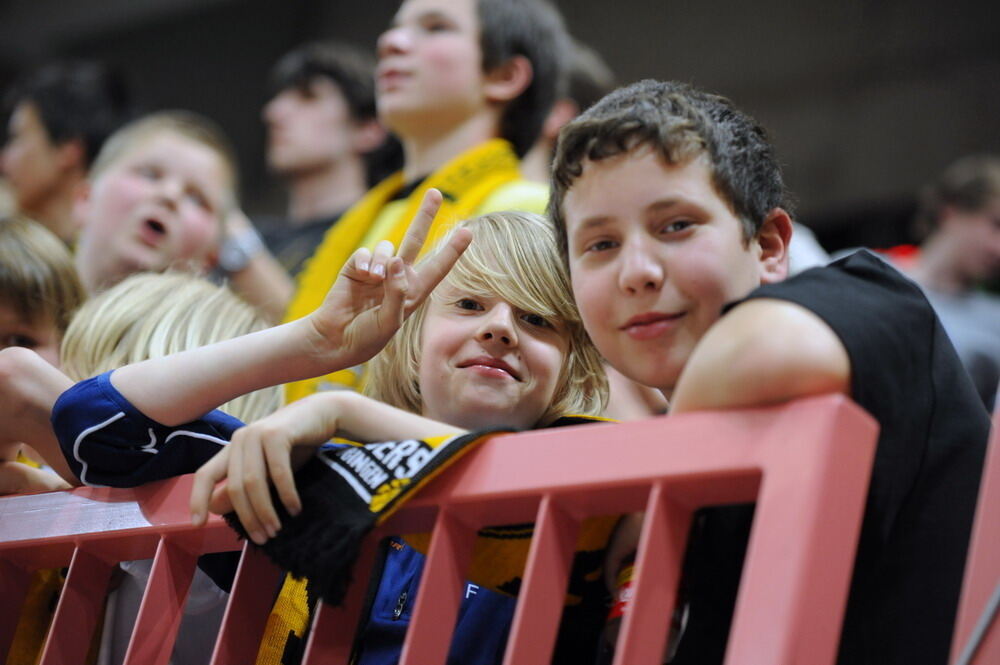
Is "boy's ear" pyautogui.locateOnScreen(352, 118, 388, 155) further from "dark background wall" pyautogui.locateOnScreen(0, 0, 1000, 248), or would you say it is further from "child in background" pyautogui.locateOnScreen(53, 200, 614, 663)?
"child in background" pyautogui.locateOnScreen(53, 200, 614, 663)

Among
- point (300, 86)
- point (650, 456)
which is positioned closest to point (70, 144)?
point (300, 86)

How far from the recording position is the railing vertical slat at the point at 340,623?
0.98 m

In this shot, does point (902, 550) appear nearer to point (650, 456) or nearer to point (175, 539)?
point (650, 456)

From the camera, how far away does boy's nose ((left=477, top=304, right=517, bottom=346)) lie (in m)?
1.31

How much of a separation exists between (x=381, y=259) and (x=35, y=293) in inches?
31.4

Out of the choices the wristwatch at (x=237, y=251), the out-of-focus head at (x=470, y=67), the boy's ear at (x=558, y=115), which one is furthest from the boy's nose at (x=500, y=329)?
the wristwatch at (x=237, y=251)

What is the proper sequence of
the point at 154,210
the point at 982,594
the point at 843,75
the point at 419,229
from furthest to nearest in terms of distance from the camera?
the point at 843,75
the point at 154,210
the point at 419,229
the point at 982,594

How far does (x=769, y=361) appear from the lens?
0.81 metres

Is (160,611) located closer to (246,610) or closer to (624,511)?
(246,610)

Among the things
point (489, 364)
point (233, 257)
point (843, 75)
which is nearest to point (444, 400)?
point (489, 364)

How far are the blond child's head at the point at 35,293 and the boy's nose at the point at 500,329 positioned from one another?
2.25ft

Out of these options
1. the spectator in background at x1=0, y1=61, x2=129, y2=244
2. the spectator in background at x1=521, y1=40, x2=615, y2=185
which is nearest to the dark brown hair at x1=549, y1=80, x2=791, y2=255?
the spectator in background at x1=521, y1=40, x2=615, y2=185

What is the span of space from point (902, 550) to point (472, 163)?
1393 millimetres

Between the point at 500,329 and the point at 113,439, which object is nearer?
the point at 113,439
